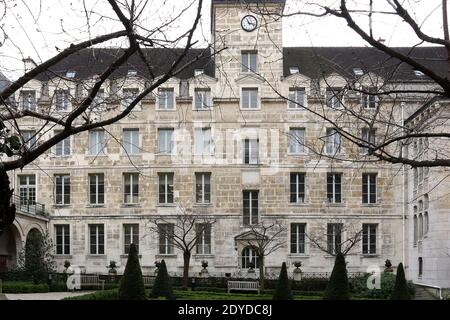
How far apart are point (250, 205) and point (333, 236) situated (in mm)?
4839

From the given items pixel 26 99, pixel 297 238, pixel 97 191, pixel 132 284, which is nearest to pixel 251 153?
pixel 297 238

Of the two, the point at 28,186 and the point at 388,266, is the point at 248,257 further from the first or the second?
the point at 28,186

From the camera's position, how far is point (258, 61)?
34750 millimetres

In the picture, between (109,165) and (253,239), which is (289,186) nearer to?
(253,239)

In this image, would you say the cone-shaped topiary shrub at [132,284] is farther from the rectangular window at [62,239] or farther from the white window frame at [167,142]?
the rectangular window at [62,239]

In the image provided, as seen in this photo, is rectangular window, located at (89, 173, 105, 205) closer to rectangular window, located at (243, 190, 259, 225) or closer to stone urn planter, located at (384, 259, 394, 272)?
rectangular window, located at (243, 190, 259, 225)

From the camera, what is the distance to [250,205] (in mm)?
35500

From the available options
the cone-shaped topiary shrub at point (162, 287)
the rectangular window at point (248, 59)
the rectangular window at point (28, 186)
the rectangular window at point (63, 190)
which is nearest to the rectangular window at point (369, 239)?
the rectangular window at point (248, 59)

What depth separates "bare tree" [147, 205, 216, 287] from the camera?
111 ft

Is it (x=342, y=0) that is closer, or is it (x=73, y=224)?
(x=342, y=0)

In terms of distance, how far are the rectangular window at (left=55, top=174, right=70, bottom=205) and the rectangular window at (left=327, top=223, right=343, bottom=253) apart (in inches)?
583

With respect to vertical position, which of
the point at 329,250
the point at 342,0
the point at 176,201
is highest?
the point at 342,0
